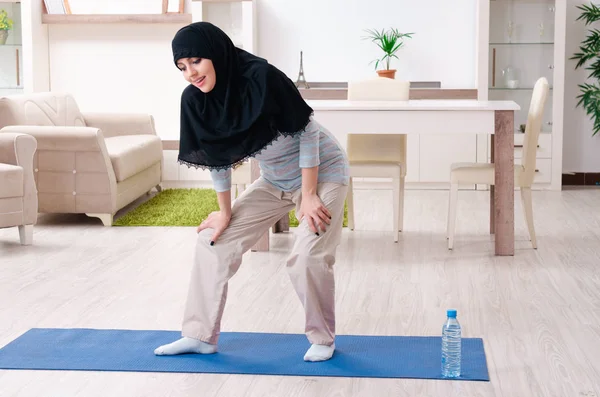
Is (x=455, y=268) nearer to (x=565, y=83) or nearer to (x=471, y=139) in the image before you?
(x=471, y=139)

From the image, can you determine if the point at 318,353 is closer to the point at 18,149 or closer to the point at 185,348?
the point at 185,348

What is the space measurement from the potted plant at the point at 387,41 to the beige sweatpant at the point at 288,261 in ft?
14.4

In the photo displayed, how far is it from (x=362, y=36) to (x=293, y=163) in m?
4.90

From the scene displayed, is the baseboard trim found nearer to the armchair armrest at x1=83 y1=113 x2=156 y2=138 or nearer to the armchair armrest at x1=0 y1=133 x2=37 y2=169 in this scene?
the armchair armrest at x1=83 y1=113 x2=156 y2=138

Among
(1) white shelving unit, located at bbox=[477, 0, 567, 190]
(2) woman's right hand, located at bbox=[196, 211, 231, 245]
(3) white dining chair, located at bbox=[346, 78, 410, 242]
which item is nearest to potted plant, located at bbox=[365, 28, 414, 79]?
(1) white shelving unit, located at bbox=[477, 0, 567, 190]

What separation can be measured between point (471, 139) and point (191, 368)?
488 cm

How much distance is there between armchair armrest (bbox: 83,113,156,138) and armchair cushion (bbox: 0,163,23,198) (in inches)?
83.2

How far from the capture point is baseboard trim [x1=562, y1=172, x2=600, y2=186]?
25.5 ft

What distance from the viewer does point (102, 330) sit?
351 cm

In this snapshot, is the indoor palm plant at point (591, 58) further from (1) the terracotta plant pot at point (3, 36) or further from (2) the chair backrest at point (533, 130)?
(1) the terracotta plant pot at point (3, 36)

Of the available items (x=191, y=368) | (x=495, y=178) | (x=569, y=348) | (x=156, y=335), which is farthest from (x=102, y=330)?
(x=495, y=178)

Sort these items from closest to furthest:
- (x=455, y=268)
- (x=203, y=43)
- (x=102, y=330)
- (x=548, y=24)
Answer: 1. (x=203, y=43)
2. (x=102, y=330)
3. (x=455, y=268)
4. (x=548, y=24)

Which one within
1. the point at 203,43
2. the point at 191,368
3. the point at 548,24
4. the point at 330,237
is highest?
the point at 548,24

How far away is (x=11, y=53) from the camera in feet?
25.0
